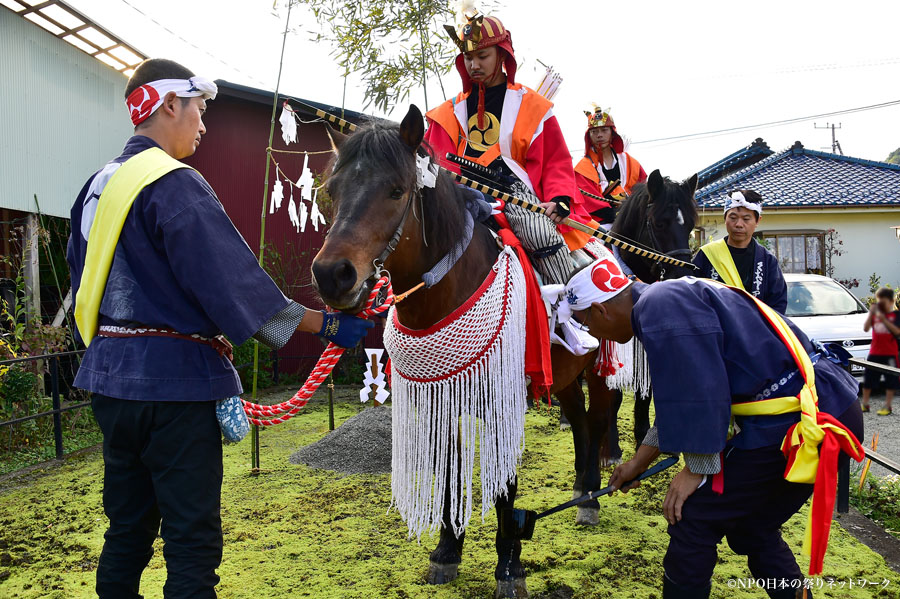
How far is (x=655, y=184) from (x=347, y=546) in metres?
3.37

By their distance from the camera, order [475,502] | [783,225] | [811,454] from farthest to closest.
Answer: [783,225], [475,502], [811,454]

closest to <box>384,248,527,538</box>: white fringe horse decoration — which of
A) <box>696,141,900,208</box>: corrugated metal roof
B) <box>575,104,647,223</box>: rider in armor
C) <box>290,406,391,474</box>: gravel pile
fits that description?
<box>290,406,391,474</box>: gravel pile

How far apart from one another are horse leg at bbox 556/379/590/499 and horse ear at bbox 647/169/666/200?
1609 mm

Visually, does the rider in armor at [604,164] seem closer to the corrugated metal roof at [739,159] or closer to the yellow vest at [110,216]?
the yellow vest at [110,216]

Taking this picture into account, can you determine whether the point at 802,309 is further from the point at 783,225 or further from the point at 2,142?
the point at 2,142

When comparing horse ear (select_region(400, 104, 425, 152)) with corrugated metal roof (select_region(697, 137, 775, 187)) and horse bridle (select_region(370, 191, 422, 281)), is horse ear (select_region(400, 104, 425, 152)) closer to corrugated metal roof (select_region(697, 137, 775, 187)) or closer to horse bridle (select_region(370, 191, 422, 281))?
horse bridle (select_region(370, 191, 422, 281))

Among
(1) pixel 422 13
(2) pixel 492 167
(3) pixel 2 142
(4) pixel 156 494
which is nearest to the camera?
(4) pixel 156 494

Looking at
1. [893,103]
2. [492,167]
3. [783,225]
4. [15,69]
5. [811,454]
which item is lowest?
[811,454]

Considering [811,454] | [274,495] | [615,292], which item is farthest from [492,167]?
[274,495]

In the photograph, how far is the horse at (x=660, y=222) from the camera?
4.43m

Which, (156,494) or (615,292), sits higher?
(615,292)

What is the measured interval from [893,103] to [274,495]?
2105 centimetres

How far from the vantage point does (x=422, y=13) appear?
620 cm

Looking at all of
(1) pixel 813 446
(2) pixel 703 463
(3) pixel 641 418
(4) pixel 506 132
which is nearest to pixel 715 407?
(2) pixel 703 463
